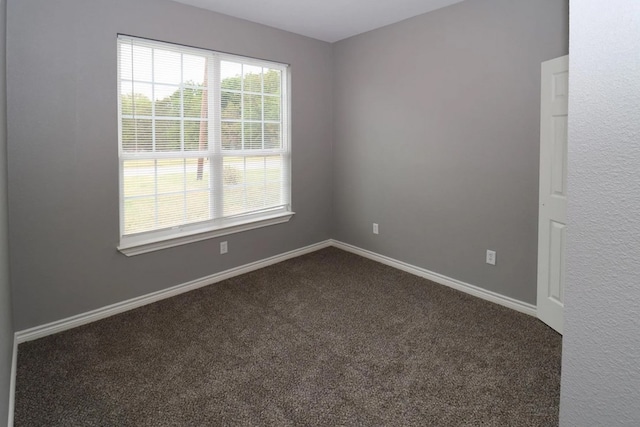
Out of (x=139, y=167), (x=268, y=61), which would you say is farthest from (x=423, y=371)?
(x=268, y=61)

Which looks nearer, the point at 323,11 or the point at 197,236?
the point at 323,11

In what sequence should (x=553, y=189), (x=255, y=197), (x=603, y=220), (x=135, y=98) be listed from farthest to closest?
(x=255, y=197), (x=135, y=98), (x=553, y=189), (x=603, y=220)

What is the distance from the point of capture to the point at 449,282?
3572 mm

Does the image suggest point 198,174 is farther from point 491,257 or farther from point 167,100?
point 491,257

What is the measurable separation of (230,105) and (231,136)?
0.95ft

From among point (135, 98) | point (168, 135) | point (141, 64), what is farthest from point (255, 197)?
point (141, 64)

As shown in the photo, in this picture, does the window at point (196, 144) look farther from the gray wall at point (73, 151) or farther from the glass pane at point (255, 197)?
the gray wall at point (73, 151)

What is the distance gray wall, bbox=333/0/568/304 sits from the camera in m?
2.91

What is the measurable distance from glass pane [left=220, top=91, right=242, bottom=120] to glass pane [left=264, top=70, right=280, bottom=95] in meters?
0.38

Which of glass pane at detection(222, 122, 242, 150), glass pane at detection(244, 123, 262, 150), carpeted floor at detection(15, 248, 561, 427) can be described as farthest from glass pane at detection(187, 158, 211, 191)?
carpeted floor at detection(15, 248, 561, 427)

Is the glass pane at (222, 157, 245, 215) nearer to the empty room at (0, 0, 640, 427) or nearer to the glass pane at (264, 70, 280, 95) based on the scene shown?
the empty room at (0, 0, 640, 427)

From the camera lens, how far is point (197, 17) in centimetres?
326

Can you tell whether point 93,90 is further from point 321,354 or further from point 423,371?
point 423,371

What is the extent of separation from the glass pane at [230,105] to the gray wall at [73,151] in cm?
42
